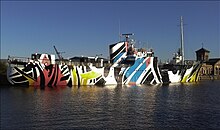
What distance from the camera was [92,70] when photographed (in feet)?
206

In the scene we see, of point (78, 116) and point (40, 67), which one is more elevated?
point (40, 67)

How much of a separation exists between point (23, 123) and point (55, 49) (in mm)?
62476

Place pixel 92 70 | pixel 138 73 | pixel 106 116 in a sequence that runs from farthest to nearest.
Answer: pixel 138 73 → pixel 92 70 → pixel 106 116

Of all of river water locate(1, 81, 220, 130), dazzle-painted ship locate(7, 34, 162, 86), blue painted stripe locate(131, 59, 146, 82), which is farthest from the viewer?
blue painted stripe locate(131, 59, 146, 82)

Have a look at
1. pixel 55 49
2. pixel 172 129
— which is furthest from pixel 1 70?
pixel 172 129

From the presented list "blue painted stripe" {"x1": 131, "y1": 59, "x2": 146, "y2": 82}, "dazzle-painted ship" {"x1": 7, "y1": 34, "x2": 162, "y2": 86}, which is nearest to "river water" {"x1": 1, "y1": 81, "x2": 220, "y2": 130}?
"dazzle-painted ship" {"x1": 7, "y1": 34, "x2": 162, "y2": 86}

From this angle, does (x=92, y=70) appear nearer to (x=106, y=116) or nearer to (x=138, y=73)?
(x=138, y=73)

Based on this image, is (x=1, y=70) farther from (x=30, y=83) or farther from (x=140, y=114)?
(x=140, y=114)

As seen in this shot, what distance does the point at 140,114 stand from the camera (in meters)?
24.6

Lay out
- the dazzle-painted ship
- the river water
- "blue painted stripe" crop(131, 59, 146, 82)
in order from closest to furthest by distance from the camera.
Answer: the river water → the dazzle-painted ship → "blue painted stripe" crop(131, 59, 146, 82)

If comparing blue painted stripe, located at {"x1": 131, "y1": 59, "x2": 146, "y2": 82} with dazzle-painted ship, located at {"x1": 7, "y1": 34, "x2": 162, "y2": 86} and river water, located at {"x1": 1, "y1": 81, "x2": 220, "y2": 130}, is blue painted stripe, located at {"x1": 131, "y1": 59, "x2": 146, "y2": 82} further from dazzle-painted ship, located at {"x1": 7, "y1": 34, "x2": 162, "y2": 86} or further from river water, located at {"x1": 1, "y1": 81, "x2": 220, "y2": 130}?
river water, located at {"x1": 1, "y1": 81, "x2": 220, "y2": 130}

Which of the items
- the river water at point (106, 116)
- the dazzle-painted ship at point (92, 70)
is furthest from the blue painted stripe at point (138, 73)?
the river water at point (106, 116)

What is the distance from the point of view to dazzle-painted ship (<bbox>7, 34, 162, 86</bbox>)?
54469 millimetres

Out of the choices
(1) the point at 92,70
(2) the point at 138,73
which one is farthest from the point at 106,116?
(2) the point at 138,73
